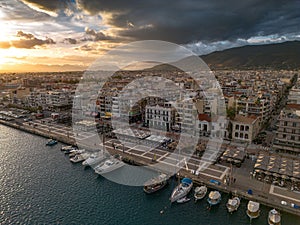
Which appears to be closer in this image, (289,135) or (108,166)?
(108,166)

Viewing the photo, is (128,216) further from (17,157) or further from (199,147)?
(17,157)

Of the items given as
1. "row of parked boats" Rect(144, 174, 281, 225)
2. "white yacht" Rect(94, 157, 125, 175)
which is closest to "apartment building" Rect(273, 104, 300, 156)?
"row of parked boats" Rect(144, 174, 281, 225)

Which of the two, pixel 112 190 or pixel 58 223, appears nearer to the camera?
pixel 58 223

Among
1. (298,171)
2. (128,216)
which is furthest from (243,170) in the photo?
(128,216)

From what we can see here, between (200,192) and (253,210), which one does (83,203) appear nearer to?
(200,192)

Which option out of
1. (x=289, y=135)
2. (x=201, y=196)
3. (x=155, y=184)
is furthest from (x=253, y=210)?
(x=289, y=135)

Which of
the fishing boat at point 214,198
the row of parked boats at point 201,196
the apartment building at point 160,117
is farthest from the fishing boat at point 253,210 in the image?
the apartment building at point 160,117

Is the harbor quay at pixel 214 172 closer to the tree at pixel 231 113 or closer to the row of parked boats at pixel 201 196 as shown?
the row of parked boats at pixel 201 196
